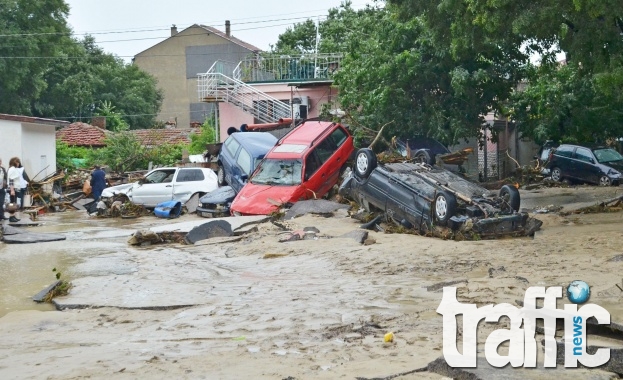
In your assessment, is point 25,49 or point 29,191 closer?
point 29,191

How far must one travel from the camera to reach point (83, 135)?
46.8 meters

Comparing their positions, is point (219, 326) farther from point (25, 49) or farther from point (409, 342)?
point (25, 49)

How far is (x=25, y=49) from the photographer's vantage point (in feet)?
155

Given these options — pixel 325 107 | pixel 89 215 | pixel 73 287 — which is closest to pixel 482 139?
pixel 325 107

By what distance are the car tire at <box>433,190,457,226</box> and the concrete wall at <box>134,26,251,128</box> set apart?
53.1 meters

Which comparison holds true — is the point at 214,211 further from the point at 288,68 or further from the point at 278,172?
the point at 288,68

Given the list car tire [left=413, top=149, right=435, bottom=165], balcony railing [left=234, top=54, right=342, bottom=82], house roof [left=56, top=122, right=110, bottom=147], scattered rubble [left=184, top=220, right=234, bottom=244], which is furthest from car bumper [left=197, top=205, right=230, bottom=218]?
house roof [left=56, top=122, right=110, bottom=147]

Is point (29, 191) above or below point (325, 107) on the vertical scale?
below

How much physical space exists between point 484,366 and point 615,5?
10.6 meters

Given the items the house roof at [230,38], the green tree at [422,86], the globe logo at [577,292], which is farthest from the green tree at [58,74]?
the globe logo at [577,292]

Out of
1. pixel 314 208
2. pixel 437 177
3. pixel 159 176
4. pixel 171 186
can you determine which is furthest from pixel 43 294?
pixel 159 176

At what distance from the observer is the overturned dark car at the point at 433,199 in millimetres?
15203

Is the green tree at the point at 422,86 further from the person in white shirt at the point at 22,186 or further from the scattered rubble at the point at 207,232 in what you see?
the scattered rubble at the point at 207,232

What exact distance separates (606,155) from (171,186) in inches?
549
